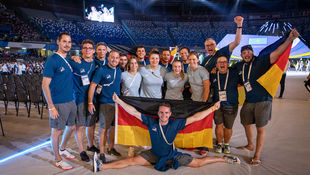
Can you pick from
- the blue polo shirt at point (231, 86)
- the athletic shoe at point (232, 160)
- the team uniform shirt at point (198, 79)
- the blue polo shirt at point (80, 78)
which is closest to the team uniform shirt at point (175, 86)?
the team uniform shirt at point (198, 79)

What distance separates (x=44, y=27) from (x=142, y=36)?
13674 millimetres

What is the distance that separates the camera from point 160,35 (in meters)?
28.8

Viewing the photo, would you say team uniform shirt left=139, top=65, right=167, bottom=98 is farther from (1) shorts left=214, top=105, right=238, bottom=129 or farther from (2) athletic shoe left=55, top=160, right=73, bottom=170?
(2) athletic shoe left=55, top=160, right=73, bottom=170

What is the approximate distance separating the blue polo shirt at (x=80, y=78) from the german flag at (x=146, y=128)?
534mm

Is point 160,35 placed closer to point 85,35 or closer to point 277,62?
point 85,35

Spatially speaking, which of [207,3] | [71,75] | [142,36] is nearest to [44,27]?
[142,36]

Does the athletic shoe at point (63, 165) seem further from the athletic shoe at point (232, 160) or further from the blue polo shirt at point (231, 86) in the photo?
the blue polo shirt at point (231, 86)

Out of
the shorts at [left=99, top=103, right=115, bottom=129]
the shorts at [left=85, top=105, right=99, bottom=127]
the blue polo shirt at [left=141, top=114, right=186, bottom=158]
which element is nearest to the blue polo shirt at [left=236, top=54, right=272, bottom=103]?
the blue polo shirt at [left=141, top=114, right=186, bottom=158]

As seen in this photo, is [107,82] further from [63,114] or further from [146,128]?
[146,128]

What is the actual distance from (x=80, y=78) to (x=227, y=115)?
2.39 meters

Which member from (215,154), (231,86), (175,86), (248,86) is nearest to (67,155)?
(175,86)

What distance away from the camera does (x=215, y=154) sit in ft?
10.2

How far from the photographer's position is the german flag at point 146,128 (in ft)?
9.30

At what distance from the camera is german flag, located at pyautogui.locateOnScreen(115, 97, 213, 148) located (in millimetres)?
2836
